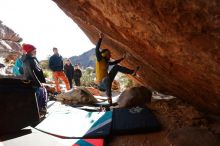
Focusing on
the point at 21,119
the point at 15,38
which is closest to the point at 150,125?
the point at 21,119

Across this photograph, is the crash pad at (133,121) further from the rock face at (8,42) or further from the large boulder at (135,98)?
the rock face at (8,42)

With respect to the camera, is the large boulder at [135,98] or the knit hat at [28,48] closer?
Answer: the knit hat at [28,48]

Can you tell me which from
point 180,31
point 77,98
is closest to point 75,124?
point 77,98

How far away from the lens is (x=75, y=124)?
727 centimetres

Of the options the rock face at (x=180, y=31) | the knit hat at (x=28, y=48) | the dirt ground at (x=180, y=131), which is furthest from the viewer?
the knit hat at (x=28, y=48)

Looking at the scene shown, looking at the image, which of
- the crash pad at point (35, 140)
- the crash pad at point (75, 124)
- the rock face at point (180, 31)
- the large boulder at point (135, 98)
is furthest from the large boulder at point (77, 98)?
the rock face at point (180, 31)

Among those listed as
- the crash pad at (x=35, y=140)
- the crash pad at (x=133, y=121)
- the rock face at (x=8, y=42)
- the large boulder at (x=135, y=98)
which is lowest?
the crash pad at (x=35, y=140)

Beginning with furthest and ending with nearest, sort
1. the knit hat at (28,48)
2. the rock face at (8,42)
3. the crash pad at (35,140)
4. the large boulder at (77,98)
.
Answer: the rock face at (8,42)
the large boulder at (77,98)
the knit hat at (28,48)
the crash pad at (35,140)

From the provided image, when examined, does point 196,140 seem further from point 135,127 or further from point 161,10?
point 161,10

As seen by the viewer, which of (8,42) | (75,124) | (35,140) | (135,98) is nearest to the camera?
(35,140)

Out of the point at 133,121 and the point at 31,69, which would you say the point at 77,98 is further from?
the point at 133,121

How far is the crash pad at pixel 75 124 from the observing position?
20.9 ft

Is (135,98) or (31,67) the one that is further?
(135,98)

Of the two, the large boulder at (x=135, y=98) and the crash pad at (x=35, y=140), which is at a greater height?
the large boulder at (x=135, y=98)
